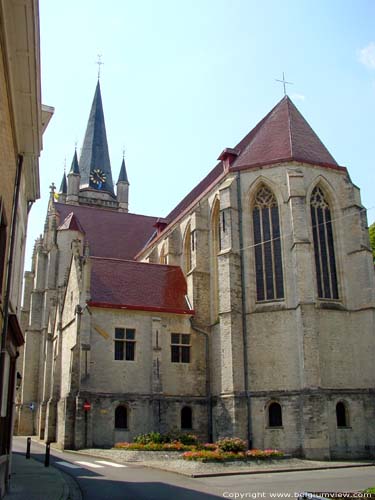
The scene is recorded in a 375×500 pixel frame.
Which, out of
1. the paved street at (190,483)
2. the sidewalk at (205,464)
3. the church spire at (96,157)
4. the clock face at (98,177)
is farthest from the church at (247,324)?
the church spire at (96,157)

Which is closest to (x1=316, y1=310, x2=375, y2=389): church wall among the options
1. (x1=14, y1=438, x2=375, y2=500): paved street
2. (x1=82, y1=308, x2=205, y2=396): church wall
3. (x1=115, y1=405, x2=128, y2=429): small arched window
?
(x1=14, y1=438, x2=375, y2=500): paved street

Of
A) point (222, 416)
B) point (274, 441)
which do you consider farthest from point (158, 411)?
point (274, 441)

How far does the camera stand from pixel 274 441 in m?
22.9

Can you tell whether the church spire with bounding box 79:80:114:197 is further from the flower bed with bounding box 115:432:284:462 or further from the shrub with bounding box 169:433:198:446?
the shrub with bounding box 169:433:198:446

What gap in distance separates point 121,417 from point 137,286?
6882 mm

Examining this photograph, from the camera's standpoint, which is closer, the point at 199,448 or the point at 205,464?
the point at 205,464

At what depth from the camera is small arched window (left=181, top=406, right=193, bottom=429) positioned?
25875 millimetres

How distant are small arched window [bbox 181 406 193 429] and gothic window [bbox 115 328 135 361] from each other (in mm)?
3613

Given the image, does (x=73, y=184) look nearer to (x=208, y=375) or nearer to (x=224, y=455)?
(x=208, y=375)

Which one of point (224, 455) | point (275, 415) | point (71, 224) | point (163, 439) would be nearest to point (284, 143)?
point (275, 415)

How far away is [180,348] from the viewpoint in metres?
27.2

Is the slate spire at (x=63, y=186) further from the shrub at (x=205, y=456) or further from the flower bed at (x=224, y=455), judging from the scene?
the shrub at (x=205, y=456)

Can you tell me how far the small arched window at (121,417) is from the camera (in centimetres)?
2470

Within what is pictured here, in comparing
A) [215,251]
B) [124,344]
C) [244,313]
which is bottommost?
[124,344]
